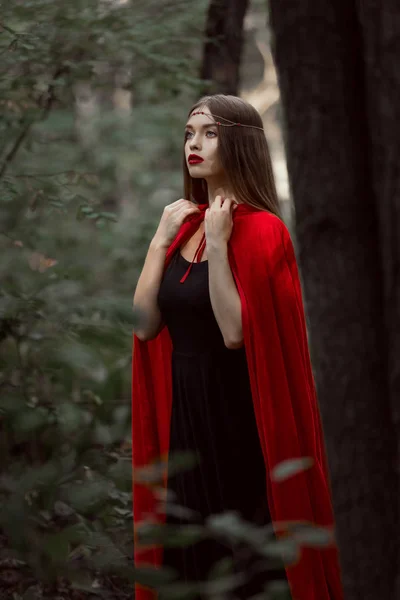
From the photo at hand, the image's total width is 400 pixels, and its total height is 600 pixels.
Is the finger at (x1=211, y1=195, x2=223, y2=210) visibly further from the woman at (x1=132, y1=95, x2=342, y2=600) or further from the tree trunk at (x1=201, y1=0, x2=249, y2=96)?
the tree trunk at (x1=201, y1=0, x2=249, y2=96)

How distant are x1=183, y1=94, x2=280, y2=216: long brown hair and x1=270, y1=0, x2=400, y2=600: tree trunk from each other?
1.34 meters

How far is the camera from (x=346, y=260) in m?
1.91

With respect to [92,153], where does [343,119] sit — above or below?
below

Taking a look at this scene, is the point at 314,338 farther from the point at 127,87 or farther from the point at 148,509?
the point at 127,87

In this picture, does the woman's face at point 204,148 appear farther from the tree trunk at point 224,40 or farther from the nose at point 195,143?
the tree trunk at point 224,40

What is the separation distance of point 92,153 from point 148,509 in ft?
13.9

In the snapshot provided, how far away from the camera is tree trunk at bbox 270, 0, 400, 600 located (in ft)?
6.20

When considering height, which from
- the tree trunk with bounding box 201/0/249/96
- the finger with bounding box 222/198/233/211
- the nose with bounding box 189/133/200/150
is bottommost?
the finger with bounding box 222/198/233/211

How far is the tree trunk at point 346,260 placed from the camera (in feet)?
6.20

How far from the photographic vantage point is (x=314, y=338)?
2.00 meters

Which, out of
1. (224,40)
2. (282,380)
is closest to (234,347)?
(282,380)

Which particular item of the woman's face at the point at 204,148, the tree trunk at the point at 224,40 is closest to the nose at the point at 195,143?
the woman's face at the point at 204,148

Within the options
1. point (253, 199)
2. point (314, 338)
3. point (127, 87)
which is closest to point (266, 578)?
point (253, 199)

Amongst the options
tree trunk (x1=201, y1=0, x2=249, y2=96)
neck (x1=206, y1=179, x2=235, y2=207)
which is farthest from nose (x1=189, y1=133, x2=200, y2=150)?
tree trunk (x1=201, y1=0, x2=249, y2=96)
